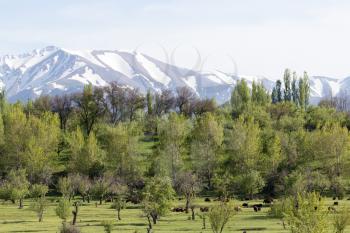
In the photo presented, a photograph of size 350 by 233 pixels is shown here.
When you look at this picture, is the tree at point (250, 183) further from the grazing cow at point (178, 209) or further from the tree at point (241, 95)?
the tree at point (241, 95)

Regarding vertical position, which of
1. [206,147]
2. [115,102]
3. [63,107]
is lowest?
[206,147]

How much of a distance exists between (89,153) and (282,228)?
69705 mm

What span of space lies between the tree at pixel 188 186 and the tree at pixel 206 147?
421 inches

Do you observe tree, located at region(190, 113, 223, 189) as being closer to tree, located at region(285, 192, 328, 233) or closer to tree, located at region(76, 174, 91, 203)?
tree, located at region(76, 174, 91, 203)

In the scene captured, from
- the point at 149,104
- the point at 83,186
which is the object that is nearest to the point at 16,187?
the point at 83,186

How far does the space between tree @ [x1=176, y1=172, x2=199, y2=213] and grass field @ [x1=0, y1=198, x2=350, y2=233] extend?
652cm

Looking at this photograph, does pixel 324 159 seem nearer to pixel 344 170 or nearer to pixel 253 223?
pixel 344 170

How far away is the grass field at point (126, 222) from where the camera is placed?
219ft

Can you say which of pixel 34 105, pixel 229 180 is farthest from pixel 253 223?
pixel 34 105

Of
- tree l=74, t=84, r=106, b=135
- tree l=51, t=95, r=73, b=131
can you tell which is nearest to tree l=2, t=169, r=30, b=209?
tree l=74, t=84, r=106, b=135

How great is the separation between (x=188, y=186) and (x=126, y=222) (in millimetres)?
25220

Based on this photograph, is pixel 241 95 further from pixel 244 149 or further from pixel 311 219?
pixel 311 219

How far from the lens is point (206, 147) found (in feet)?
417

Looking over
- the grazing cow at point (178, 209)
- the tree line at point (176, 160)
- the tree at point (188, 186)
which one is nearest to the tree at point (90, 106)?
the tree line at point (176, 160)
